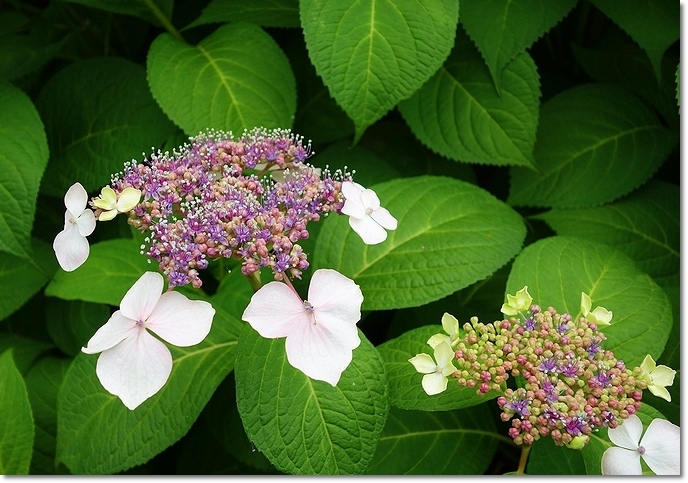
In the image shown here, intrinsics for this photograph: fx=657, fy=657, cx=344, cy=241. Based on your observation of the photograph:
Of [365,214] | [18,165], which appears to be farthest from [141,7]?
[365,214]

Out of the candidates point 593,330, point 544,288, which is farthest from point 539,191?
point 593,330

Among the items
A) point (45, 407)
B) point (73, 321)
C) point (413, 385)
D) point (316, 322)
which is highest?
point (316, 322)

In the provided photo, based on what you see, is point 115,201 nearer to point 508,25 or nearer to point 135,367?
point 135,367

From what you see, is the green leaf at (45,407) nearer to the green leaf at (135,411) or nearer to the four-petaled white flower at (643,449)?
the green leaf at (135,411)

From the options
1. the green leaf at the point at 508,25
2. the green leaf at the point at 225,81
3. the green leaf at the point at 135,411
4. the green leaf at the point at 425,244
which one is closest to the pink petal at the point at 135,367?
the green leaf at the point at 135,411

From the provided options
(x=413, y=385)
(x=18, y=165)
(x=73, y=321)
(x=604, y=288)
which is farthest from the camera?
(x=73, y=321)

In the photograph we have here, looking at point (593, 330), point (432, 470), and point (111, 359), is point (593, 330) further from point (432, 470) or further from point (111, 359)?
point (111, 359)
